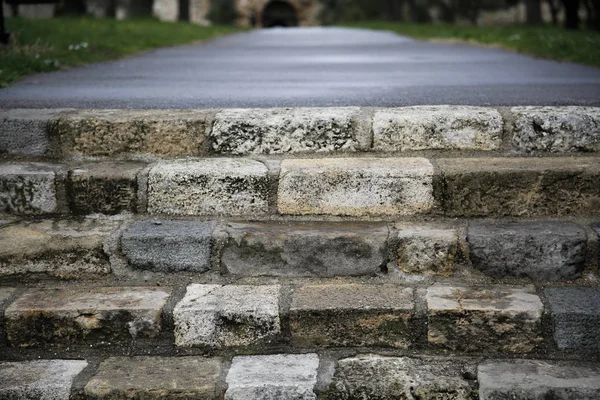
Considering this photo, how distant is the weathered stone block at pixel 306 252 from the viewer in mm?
2398

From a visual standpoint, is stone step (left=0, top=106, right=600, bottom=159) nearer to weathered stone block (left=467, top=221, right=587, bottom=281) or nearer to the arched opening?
weathered stone block (left=467, top=221, right=587, bottom=281)

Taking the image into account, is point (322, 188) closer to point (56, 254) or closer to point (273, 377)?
point (273, 377)

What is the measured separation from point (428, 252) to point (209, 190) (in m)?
0.84

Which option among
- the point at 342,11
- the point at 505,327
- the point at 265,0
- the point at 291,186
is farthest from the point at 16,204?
the point at 265,0

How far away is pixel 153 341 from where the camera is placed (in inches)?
89.9

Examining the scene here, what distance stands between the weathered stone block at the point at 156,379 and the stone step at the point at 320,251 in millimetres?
350

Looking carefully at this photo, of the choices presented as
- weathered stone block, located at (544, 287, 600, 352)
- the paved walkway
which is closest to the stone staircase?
weathered stone block, located at (544, 287, 600, 352)

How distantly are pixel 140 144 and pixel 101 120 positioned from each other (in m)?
0.18

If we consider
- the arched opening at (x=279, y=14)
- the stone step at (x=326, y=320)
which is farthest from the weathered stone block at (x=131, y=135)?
the arched opening at (x=279, y=14)

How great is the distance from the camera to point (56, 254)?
2475 mm

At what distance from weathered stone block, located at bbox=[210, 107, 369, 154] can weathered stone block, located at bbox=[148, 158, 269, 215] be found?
0.19m

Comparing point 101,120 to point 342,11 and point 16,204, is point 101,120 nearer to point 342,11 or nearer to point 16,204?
point 16,204

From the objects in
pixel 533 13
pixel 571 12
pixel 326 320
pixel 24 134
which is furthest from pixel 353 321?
pixel 533 13

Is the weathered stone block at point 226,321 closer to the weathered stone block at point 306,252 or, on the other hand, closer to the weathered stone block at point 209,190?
the weathered stone block at point 306,252
